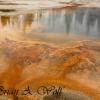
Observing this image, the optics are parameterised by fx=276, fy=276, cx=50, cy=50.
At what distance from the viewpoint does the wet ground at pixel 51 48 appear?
3822 mm

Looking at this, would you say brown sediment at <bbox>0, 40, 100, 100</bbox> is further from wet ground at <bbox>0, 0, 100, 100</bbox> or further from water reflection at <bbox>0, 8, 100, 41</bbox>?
water reflection at <bbox>0, 8, 100, 41</bbox>

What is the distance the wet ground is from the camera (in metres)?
3.82

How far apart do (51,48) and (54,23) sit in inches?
50.2

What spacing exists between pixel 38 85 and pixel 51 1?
14.1 ft

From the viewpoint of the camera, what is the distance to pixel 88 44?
16.3 feet

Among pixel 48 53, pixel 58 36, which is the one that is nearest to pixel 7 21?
pixel 58 36

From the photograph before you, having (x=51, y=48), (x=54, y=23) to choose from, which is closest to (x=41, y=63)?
(x=51, y=48)

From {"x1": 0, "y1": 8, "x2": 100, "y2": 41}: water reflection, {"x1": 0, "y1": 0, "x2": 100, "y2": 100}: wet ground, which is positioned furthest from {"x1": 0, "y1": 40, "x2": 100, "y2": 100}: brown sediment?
{"x1": 0, "y1": 8, "x2": 100, "y2": 41}: water reflection

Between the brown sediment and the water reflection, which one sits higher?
the water reflection
